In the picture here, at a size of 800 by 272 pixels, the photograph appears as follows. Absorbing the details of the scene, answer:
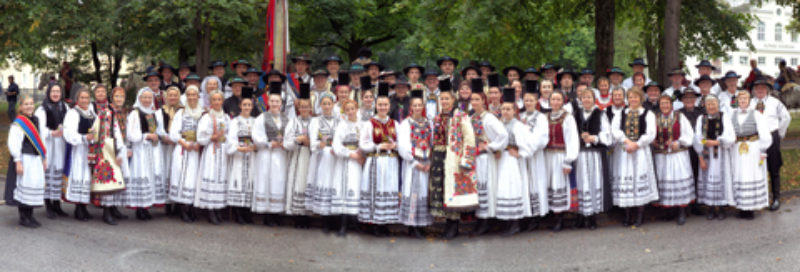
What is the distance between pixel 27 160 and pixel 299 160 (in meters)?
3.23

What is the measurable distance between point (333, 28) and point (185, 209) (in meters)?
13.9

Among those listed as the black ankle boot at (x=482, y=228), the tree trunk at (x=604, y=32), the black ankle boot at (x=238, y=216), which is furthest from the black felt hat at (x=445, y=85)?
the tree trunk at (x=604, y=32)

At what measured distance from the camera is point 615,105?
856 cm

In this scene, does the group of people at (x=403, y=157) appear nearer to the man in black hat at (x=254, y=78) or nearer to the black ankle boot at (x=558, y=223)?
the black ankle boot at (x=558, y=223)

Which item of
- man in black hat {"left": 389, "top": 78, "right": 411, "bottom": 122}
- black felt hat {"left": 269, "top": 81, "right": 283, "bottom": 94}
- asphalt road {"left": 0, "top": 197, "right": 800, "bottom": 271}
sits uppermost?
black felt hat {"left": 269, "top": 81, "right": 283, "bottom": 94}

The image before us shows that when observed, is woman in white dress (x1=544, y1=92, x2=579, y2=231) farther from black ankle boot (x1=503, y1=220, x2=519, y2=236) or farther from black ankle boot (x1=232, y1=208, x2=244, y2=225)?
black ankle boot (x1=232, y1=208, x2=244, y2=225)

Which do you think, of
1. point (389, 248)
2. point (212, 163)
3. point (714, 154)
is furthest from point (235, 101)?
point (714, 154)

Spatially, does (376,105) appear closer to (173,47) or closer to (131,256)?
(131,256)

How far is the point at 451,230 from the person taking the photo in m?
7.98

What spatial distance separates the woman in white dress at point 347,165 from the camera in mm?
7902

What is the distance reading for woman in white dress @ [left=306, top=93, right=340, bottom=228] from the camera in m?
8.04

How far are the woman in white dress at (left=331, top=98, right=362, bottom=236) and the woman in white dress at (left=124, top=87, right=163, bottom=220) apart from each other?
2520mm

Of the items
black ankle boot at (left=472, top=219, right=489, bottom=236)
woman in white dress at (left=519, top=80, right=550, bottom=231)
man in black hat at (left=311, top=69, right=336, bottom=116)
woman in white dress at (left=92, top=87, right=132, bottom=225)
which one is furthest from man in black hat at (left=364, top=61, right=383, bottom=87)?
woman in white dress at (left=92, top=87, right=132, bottom=225)

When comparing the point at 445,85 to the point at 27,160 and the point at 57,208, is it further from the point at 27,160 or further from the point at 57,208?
the point at 57,208
